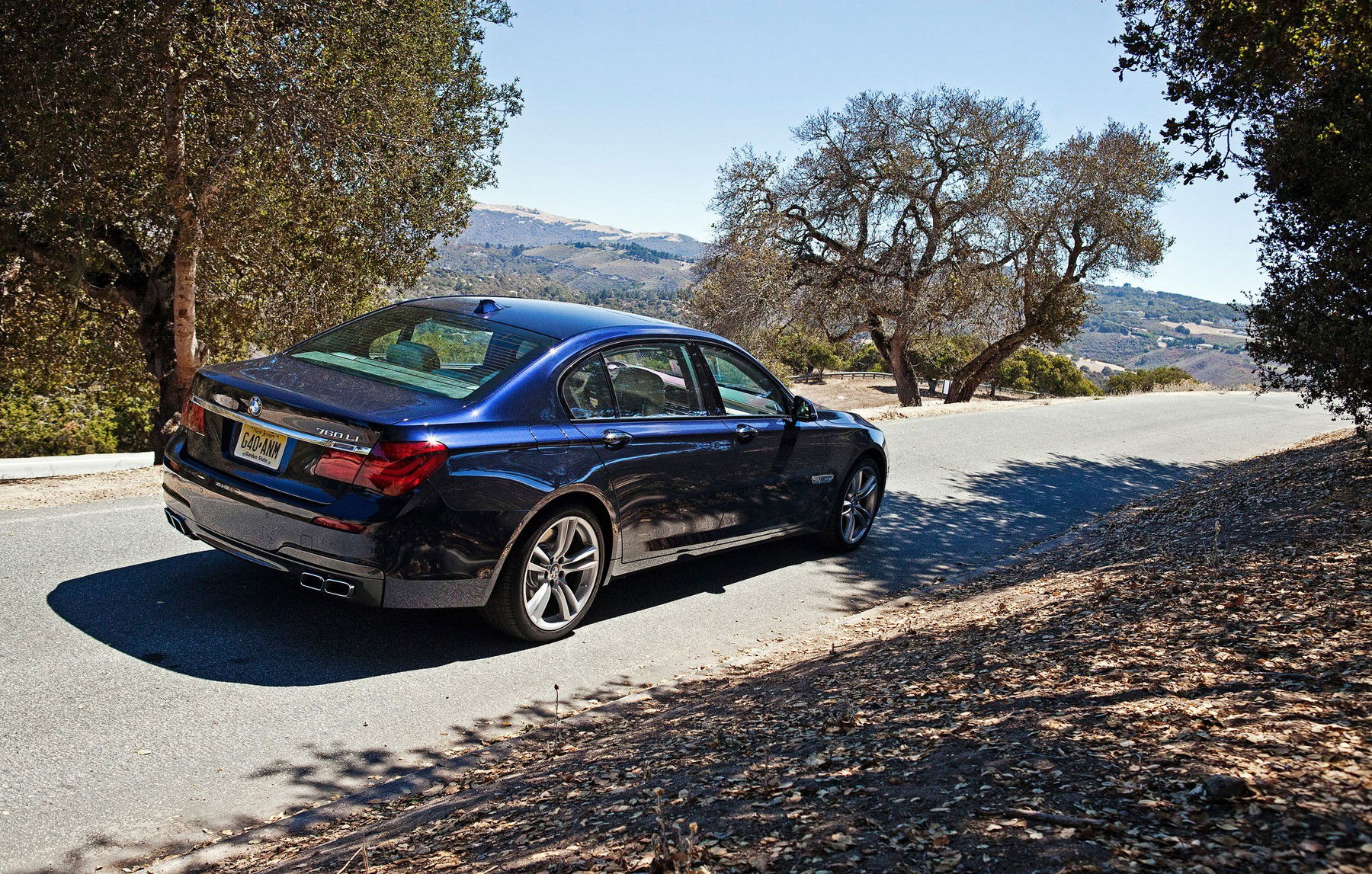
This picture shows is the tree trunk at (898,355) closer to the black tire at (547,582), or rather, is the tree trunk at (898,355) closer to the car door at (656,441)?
the car door at (656,441)

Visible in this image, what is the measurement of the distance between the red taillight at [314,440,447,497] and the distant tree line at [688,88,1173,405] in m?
26.9

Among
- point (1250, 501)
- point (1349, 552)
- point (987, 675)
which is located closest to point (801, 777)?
point (987, 675)

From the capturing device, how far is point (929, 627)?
5.95m

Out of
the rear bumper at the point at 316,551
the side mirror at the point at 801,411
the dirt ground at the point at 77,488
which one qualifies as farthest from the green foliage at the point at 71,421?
the side mirror at the point at 801,411

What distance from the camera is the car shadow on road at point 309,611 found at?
16.0 ft

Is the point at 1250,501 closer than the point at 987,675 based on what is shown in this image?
No

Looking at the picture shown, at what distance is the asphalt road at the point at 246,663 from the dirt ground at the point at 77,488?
1.74 ft

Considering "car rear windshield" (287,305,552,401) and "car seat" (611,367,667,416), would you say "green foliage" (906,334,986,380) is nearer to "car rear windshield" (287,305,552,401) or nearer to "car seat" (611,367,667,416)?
"car seat" (611,367,667,416)

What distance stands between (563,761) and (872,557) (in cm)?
474

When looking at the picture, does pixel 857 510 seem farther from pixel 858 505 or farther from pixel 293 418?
pixel 293 418

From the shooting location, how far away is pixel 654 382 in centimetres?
609

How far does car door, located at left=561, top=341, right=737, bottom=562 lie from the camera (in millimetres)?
5547

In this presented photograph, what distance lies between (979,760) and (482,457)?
269cm

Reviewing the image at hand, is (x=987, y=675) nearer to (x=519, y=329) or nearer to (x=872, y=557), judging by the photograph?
(x=519, y=329)
